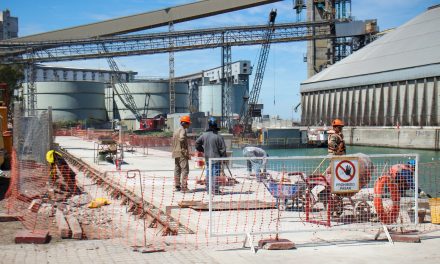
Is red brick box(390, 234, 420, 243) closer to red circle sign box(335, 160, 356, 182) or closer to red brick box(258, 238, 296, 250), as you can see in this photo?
red circle sign box(335, 160, 356, 182)

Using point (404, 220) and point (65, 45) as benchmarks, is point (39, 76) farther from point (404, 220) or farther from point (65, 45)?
point (404, 220)

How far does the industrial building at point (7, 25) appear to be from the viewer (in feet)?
478

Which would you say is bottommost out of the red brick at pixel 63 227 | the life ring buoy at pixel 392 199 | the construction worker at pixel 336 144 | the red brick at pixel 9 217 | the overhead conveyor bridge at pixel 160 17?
the red brick at pixel 9 217

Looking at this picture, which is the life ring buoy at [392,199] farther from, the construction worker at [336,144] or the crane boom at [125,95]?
the crane boom at [125,95]

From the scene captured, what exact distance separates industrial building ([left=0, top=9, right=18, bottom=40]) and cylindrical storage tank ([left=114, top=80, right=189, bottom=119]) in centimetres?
6493

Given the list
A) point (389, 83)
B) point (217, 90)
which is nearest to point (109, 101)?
point (217, 90)

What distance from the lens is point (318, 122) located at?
279 feet

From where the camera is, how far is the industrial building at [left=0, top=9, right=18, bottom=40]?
146 m

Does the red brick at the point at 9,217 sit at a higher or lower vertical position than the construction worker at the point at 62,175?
lower

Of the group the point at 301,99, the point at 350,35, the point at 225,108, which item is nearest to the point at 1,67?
the point at 225,108

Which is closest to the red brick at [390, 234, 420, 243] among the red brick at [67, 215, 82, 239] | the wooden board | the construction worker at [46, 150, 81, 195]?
the wooden board

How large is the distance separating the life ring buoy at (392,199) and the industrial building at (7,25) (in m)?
148

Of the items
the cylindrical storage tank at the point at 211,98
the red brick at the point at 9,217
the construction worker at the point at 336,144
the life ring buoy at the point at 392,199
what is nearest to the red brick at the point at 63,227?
the red brick at the point at 9,217

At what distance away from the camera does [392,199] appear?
8.91 m
